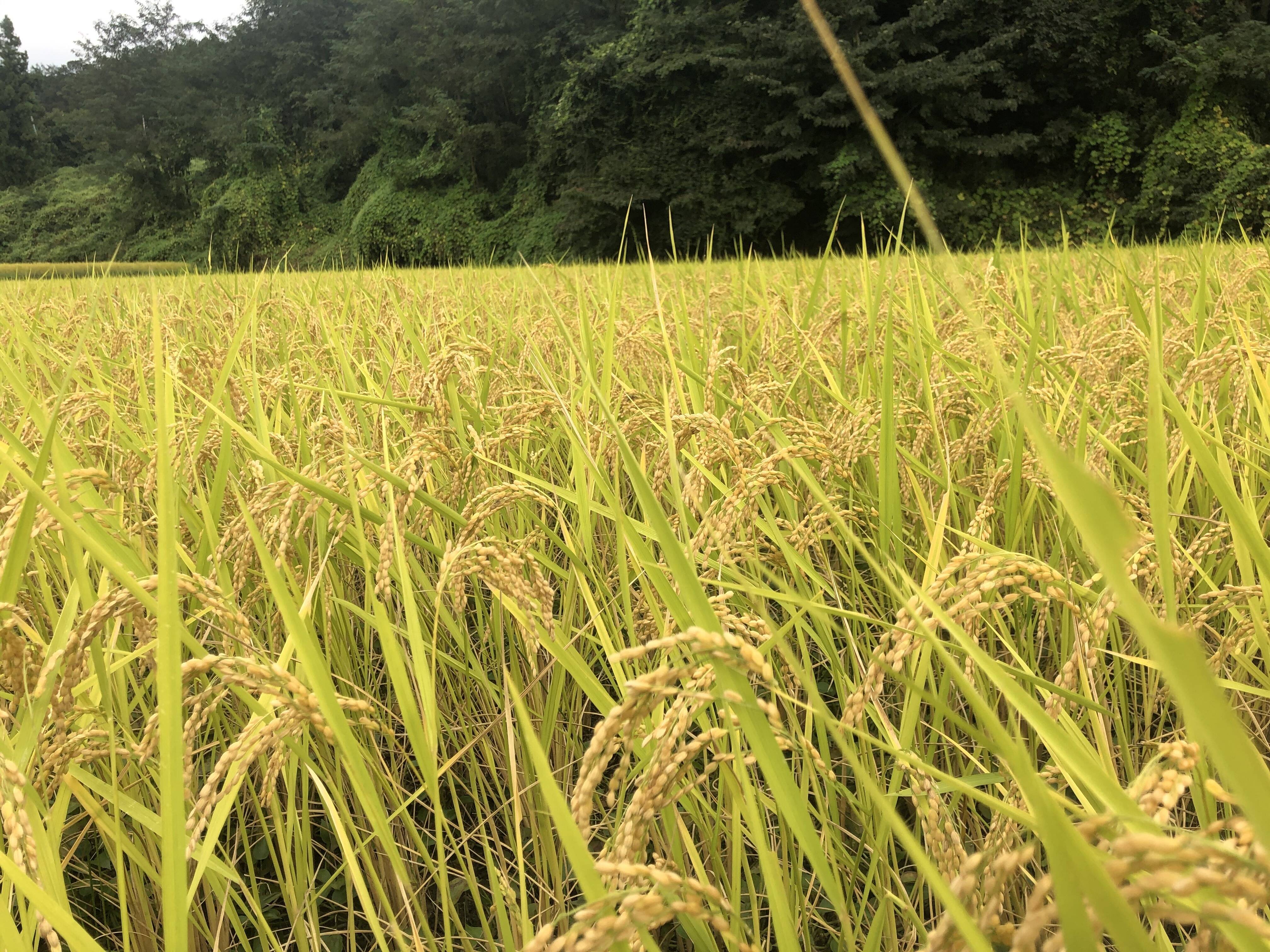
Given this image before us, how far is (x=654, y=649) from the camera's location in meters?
0.56

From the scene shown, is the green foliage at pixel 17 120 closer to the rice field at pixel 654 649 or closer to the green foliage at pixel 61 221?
the green foliage at pixel 61 221

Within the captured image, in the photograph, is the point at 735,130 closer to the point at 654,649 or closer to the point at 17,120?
the point at 654,649

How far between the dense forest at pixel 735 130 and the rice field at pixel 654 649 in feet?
31.2

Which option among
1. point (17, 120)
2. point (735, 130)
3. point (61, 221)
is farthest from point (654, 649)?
point (17, 120)

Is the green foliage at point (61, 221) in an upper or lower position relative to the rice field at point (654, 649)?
upper

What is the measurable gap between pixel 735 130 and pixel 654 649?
1733cm

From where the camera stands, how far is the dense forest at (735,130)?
14.5 meters

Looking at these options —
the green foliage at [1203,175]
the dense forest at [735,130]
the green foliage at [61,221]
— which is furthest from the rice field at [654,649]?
the green foliage at [61,221]

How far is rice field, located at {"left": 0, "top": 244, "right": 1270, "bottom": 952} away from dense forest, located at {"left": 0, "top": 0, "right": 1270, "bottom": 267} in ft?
31.2

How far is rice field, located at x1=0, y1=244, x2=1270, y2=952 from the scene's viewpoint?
0.41 m

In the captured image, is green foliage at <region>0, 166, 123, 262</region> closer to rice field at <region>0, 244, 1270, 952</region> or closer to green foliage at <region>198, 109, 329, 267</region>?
green foliage at <region>198, 109, 329, 267</region>

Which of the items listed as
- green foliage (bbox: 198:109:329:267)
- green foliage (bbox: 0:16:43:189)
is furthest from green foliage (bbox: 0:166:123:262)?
green foliage (bbox: 198:109:329:267)

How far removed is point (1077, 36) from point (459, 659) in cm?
1849

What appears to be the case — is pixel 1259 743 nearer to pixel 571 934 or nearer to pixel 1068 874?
pixel 1068 874
